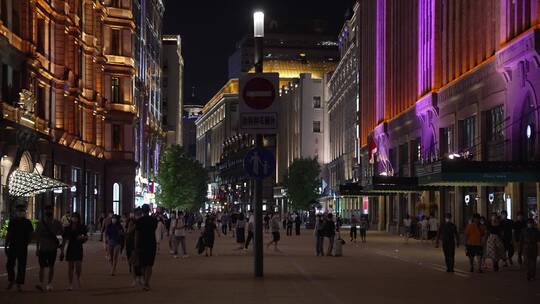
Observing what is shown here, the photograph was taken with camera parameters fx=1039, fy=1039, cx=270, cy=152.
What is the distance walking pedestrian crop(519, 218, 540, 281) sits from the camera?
25.3 metres

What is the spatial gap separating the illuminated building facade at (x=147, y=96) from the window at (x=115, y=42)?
10442 mm

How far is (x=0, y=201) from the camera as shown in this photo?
1893 inches

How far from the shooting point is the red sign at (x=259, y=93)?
935 inches

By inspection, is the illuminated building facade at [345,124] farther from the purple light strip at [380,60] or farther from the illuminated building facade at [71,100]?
the illuminated building facade at [71,100]

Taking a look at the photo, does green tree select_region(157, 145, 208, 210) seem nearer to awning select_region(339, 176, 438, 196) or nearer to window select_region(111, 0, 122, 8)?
window select_region(111, 0, 122, 8)

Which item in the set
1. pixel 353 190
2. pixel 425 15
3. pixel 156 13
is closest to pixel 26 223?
Result: pixel 425 15

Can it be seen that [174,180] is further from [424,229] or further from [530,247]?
[530,247]

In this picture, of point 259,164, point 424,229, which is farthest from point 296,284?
point 424,229

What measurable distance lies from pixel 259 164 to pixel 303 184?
111 m

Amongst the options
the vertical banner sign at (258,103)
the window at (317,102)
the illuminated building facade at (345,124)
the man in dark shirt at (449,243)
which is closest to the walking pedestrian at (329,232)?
the man in dark shirt at (449,243)

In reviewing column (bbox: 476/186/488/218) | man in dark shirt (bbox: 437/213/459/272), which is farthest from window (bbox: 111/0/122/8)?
man in dark shirt (bbox: 437/213/459/272)

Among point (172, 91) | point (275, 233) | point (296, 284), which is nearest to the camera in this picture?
point (296, 284)

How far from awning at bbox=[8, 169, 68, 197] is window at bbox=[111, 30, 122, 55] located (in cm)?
3661

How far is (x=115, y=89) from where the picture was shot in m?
86.1
